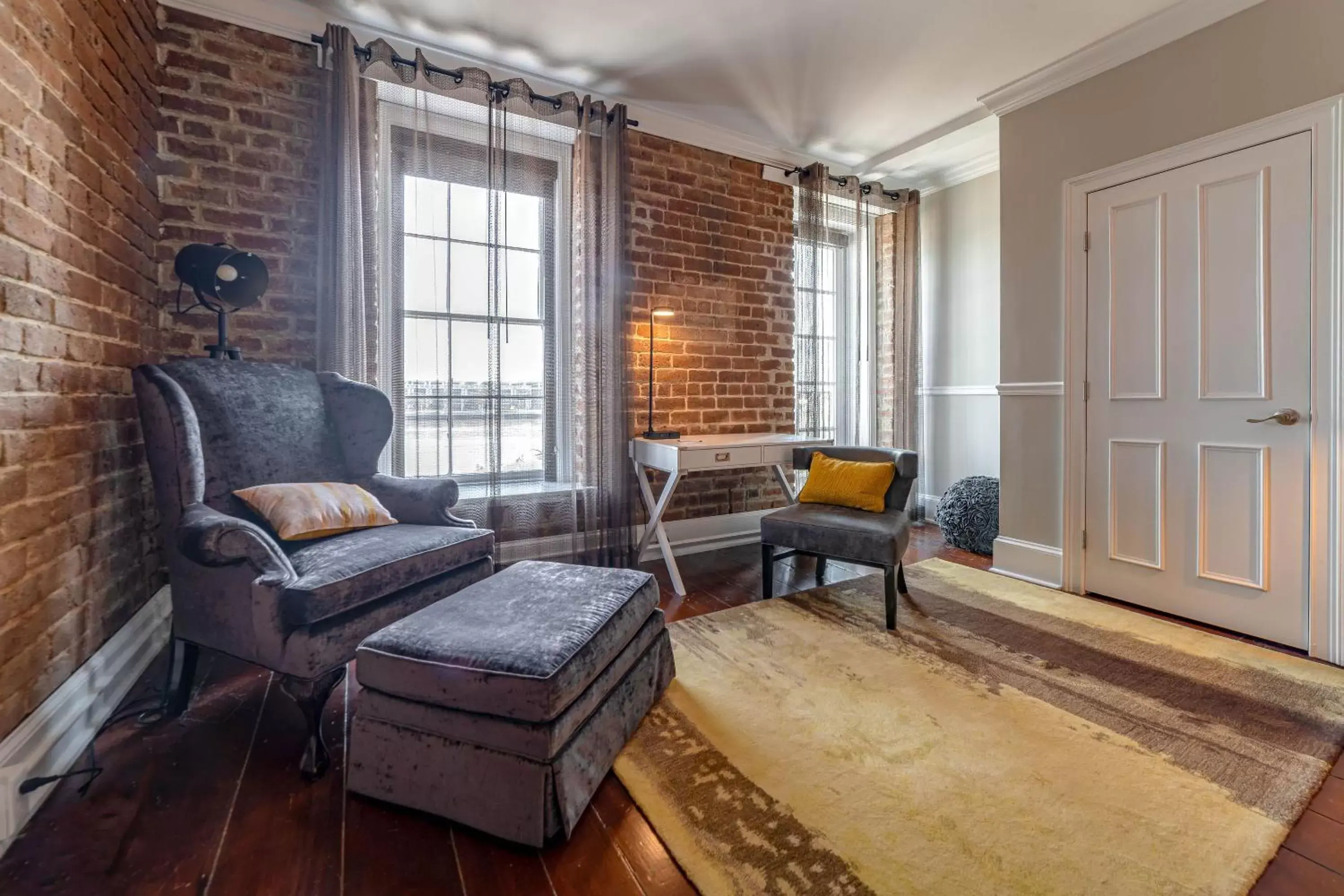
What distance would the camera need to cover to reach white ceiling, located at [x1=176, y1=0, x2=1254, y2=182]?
2.58 metres

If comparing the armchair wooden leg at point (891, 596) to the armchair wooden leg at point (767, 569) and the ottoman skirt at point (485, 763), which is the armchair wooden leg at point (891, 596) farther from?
the ottoman skirt at point (485, 763)

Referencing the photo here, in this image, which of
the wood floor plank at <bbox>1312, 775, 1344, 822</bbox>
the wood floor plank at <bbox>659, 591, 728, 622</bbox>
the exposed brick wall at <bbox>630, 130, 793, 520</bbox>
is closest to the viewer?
the wood floor plank at <bbox>1312, 775, 1344, 822</bbox>

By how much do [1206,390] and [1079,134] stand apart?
4.62 ft

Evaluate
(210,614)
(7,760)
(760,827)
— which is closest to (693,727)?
(760,827)

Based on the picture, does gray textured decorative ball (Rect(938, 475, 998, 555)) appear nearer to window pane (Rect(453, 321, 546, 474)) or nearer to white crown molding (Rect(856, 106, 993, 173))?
white crown molding (Rect(856, 106, 993, 173))

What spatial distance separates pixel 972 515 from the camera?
3678 millimetres

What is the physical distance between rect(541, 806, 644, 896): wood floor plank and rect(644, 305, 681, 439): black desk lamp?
220 cm

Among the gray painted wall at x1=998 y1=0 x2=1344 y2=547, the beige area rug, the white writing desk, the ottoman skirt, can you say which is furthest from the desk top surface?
the ottoman skirt

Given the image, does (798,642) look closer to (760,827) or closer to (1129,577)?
(760,827)

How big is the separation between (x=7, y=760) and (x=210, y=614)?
18.3 inches

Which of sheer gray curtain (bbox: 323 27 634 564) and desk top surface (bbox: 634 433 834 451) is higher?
sheer gray curtain (bbox: 323 27 634 564)

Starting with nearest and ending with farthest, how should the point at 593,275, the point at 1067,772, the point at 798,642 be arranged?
the point at 1067,772 < the point at 798,642 < the point at 593,275

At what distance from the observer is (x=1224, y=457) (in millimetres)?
2465

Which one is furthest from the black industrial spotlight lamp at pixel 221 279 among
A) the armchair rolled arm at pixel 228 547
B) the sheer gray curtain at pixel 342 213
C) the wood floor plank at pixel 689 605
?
the wood floor plank at pixel 689 605
